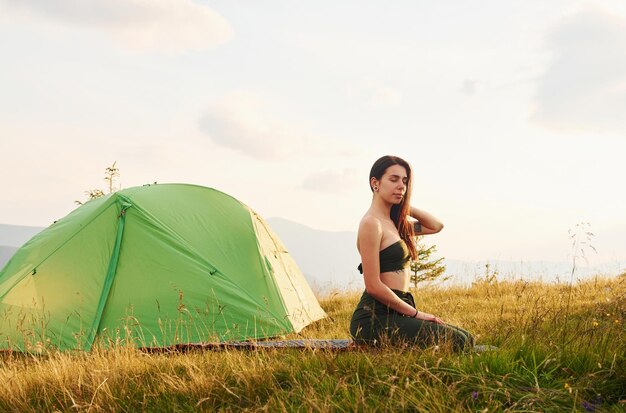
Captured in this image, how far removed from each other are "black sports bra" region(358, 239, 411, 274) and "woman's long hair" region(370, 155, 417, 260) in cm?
34

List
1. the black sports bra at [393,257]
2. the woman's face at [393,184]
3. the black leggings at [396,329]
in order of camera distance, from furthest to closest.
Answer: the woman's face at [393,184] < the black sports bra at [393,257] < the black leggings at [396,329]

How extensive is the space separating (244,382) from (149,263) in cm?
408

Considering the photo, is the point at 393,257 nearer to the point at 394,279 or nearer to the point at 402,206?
the point at 394,279

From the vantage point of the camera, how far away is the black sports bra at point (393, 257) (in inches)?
198

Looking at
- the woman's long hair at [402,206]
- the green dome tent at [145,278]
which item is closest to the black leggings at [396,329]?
the woman's long hair at [402,206]

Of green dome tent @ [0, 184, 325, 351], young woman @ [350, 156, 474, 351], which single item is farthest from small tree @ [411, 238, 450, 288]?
young woman @ [350, 156, 474, 351]

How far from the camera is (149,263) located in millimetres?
7543

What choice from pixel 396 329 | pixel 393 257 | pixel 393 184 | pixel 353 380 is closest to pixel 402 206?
pixel 393 184

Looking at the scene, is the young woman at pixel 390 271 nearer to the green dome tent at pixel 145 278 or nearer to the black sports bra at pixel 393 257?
the black sports bra at pixel 393 257

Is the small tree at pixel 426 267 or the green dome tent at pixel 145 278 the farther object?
the small tree at pixel 426 267

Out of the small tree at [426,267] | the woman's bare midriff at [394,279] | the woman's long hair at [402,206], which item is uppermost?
the woman's long hair at [402,206]

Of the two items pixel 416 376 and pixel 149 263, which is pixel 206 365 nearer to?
pixel 416 376

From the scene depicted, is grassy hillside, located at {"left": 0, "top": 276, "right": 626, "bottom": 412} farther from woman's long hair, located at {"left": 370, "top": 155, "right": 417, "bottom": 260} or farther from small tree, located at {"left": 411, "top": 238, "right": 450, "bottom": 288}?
small tree, located at {"left": 411, "top": 238, "right": 450, "bottom": 288}

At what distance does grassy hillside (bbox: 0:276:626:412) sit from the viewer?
10.8 ft
